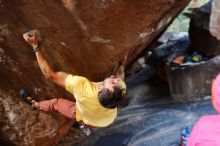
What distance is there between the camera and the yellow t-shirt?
3.78m

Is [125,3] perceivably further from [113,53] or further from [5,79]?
[5,79]

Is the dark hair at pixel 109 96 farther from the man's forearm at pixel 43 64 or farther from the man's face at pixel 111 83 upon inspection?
the man's forearm at pixel 43 64

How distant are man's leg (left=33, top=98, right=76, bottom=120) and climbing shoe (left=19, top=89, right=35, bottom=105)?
15 cm

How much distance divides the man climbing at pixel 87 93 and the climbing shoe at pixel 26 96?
0.61 m

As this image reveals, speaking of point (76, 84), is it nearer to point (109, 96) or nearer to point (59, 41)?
point (109, 96)

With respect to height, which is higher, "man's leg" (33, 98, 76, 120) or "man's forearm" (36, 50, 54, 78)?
"man's forearm" (36, 50, 54, 78)

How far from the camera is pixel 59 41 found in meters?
4.18

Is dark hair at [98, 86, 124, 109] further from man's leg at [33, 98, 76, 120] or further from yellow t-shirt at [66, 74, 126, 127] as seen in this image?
man's leg at [33, 98, 76, 120]

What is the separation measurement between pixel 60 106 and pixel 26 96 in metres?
0.64

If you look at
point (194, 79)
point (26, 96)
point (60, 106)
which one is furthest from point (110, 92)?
point (194, 79)

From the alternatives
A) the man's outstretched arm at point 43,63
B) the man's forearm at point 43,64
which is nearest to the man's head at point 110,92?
the man's outstretched arm at point 43,63

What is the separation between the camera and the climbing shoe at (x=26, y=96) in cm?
465

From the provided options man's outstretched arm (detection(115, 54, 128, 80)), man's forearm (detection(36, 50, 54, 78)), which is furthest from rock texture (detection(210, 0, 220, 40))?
man's forearm (detection(36, 50, 54, 78))

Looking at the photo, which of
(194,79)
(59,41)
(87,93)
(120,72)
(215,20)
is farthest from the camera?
(194,79)
